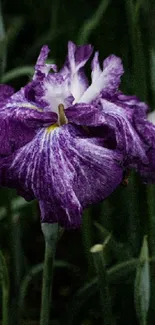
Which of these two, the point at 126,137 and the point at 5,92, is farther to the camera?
the point at 5,92

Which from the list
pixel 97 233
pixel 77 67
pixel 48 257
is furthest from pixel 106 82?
pixel 97 233

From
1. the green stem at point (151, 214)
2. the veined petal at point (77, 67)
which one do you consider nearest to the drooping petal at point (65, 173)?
the veined petal at point (77, 67)

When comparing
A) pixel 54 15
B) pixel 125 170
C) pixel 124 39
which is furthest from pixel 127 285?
pixel 54 15

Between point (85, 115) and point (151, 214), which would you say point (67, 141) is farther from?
point (151, 214)

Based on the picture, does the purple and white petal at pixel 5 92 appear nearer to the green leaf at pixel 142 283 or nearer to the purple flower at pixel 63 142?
the purple flower at pixel 63 142

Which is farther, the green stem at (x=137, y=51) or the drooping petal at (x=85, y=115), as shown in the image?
the green stem at (x=137, y=51)

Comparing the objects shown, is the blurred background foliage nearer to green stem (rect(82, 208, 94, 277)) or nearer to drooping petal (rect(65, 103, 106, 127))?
green stem (rect(82, 208, 94, 277))
